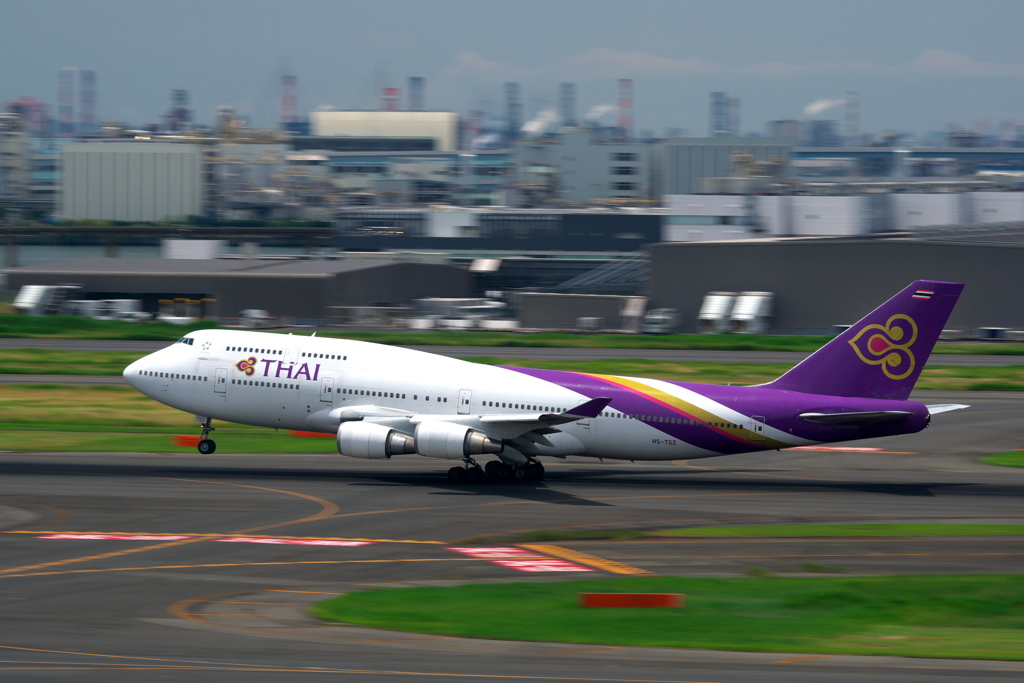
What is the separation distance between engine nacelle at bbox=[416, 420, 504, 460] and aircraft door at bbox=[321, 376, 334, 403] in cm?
450

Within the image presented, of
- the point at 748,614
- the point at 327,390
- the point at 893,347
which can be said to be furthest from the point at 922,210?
the point at 748,614

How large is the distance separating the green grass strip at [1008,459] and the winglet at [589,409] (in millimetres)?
20058

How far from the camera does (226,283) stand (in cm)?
11125

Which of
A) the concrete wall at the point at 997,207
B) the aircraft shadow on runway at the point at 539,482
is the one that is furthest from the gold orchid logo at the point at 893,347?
the concrete wall at the point at 997,207

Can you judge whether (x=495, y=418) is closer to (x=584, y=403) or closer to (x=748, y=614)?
(x=584, y=403)

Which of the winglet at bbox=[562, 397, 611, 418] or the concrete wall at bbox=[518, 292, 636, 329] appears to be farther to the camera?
the concrete wall at bbox=[518, 292, 636, 329]

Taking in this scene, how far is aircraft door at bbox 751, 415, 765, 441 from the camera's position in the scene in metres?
39.2

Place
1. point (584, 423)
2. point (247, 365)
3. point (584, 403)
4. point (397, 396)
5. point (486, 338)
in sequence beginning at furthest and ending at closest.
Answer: point (486, 338) < point (247, 365) < point (397, 396) < point (584, 423) < point (584, 403)

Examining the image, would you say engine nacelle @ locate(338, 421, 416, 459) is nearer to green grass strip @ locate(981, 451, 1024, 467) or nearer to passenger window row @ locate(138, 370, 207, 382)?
passenger window row @ locate(138, 370, 207, 382)

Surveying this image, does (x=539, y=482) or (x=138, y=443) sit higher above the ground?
(x=539, y=482)

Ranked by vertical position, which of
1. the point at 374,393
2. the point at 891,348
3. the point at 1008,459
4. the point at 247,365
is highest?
the point at 891,348

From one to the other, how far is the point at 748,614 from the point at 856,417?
1593cm

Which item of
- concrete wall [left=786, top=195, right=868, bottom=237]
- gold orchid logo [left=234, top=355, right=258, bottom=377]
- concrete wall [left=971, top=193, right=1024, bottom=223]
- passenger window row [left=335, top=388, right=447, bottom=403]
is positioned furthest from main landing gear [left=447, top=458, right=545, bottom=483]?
concrete wall [left=971, top=193, right=1024, bottom=223]

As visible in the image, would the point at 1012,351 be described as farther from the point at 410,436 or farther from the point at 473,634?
the point at 473,634
